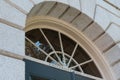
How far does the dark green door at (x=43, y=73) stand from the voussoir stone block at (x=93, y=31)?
983mm

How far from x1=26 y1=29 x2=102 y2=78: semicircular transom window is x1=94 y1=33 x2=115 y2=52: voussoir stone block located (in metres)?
0.29

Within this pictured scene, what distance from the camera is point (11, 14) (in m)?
3.99

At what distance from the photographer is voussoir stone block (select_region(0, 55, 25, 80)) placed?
3.51 meters

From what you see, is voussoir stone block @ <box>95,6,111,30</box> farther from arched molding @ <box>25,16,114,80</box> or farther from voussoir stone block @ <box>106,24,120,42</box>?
arched molding @ <box>25,16,114,80</box>

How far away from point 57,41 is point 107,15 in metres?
1.19

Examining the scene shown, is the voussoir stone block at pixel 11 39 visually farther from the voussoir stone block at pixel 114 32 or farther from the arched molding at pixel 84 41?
the voussoir stone block at pixel 114 32

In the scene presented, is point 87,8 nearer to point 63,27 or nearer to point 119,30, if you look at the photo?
point 63,27

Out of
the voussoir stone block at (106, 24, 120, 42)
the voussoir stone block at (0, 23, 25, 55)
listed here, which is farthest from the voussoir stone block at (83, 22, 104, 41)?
the voussoir stone block at (0, 23, 25, 55)

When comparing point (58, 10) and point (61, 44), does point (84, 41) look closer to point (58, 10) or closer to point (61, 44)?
point (61, 44)

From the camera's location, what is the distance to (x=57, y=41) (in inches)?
209

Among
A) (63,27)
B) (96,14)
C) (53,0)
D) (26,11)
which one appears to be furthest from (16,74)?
(96,14)

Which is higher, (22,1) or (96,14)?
(96,14)

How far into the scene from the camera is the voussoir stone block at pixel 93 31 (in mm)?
5582

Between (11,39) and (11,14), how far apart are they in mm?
369
